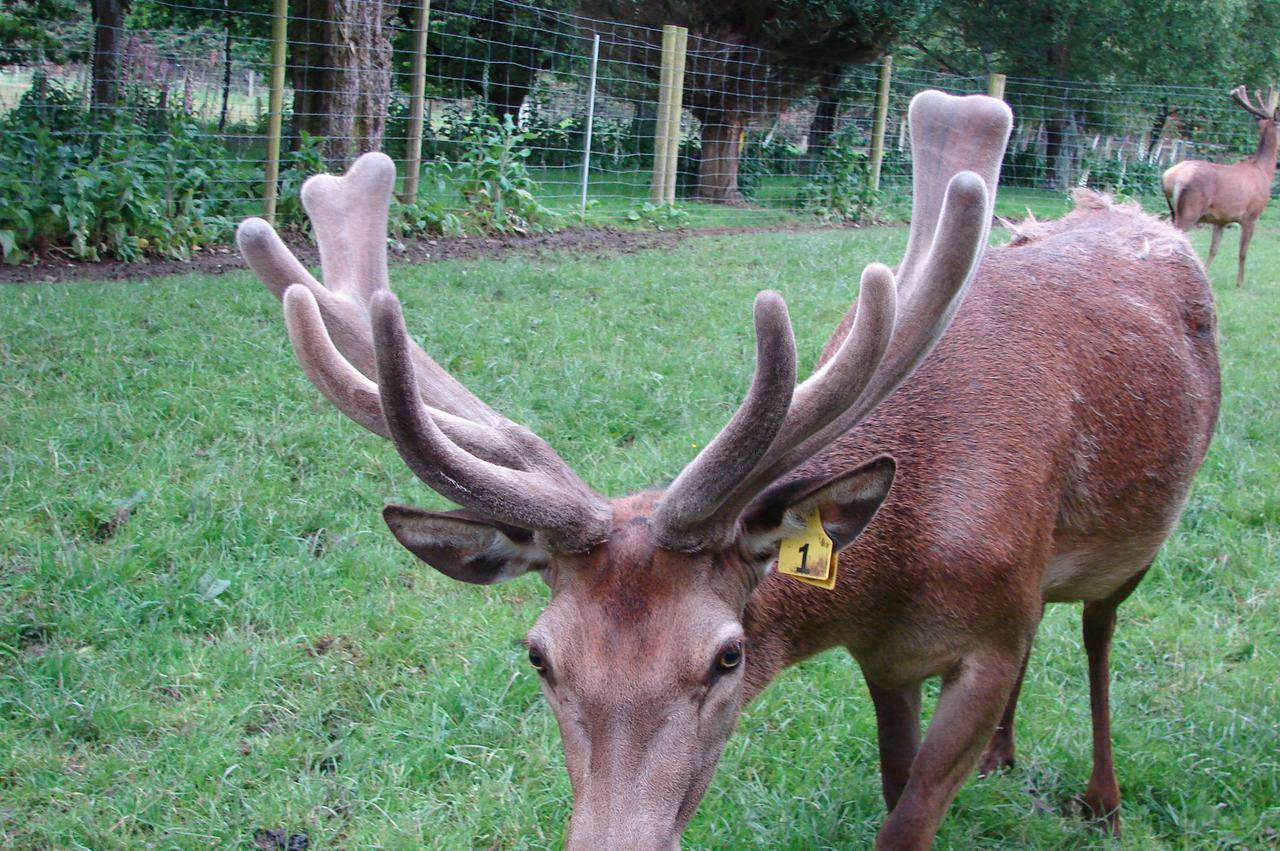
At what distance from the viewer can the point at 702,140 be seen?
19172 millimetres

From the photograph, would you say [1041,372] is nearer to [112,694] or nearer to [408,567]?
[408,567]

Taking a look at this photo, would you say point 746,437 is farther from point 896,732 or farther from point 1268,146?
point 1268,146

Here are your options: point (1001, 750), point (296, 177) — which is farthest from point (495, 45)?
point (1001, 750)

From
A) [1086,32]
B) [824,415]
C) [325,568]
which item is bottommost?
[325,568]

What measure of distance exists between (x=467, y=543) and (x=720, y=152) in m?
17.2

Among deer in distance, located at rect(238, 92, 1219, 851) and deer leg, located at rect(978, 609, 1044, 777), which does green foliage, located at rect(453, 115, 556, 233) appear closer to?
deer in distance, located at rect(238, 92, 1219, 851)

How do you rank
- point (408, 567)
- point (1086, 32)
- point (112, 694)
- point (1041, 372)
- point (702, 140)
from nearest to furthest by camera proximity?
point (1041, 372) < point (112, 694) < point (408, 567) < point (702, 140) < point (1086, 32)

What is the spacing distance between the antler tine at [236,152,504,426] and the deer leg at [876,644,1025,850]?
4.26ft

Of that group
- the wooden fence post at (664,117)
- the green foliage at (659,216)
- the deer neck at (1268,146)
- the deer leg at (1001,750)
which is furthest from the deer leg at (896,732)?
the deer neck at (1268,146)

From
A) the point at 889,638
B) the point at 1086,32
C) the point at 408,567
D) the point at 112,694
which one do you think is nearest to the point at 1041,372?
the point at 889,638

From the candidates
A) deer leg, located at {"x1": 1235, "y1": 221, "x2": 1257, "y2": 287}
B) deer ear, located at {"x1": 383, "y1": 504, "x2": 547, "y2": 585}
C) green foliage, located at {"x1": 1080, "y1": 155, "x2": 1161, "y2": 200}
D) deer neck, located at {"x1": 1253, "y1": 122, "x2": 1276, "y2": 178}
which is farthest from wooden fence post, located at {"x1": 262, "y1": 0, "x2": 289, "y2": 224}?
green foliage, located at {"x1": 1080, "y1": 155, "x2": 1161, "y2": 200}

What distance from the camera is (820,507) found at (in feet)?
8.00

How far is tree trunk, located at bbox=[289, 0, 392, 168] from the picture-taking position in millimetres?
11109

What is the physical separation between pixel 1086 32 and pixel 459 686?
2949 centimetres
